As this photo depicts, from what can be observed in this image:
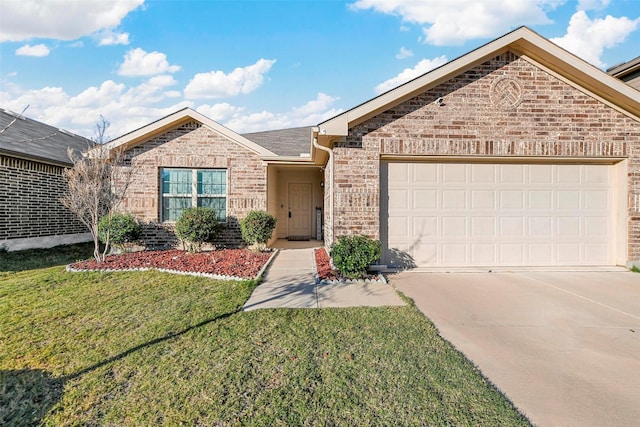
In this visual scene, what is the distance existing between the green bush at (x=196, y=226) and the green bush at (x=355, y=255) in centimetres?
438

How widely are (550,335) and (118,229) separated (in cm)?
951

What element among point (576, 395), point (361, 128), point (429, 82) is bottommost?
point (576, 395)

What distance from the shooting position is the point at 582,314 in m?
4.36

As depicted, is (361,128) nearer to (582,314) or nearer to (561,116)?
(561,116)

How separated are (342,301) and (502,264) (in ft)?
14.8

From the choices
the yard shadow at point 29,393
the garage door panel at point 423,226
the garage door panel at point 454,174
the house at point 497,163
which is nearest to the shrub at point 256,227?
the house at point 497,163

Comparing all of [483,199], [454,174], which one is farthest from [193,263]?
[483,199]

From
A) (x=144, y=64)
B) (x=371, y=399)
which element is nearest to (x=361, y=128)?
(x=371, y=399)

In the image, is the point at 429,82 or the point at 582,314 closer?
the point at 582,314

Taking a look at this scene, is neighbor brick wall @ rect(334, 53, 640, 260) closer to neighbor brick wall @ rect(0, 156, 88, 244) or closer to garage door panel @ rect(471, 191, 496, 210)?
garage door panel @ rect(471, 191, 496, 210)

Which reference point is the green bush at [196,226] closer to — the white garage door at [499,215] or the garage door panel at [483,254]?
the white garage door at [499,215]

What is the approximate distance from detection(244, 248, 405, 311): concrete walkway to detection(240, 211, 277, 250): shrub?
242 centimetres

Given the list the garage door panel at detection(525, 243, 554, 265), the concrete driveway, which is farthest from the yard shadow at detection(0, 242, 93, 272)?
the garage door panel at detection(525, 243, 554, 265)

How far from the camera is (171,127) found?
9.52m
